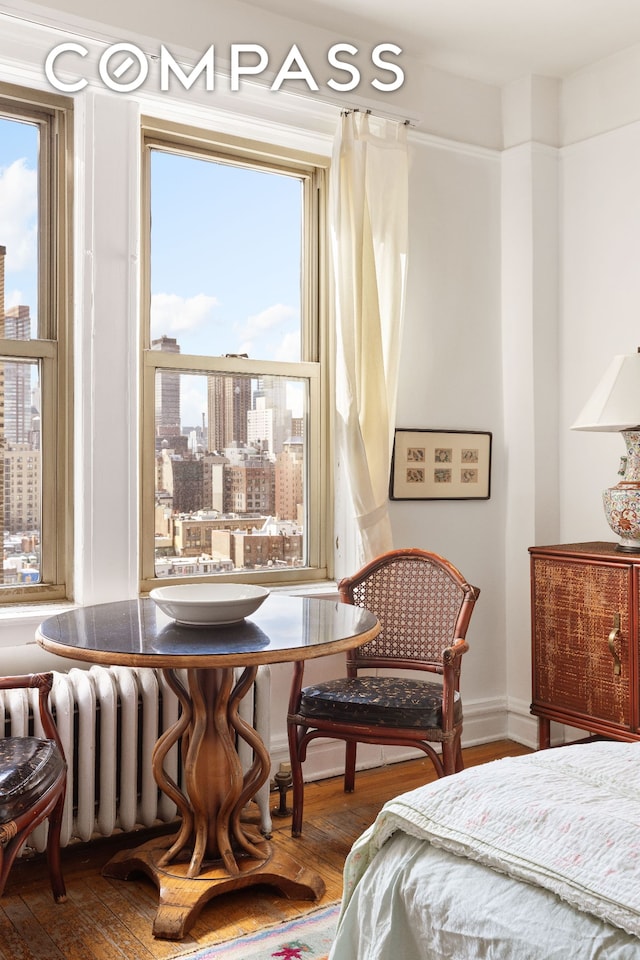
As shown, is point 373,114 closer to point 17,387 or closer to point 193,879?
point 17,387

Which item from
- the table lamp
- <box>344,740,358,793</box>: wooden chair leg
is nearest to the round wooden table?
<box>344,740,358,793</box>: wooden chair leg

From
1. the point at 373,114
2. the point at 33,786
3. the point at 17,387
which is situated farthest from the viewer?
the point at 373,114

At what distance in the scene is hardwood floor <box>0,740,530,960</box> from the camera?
7.54 ft

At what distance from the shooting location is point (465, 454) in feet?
13.0

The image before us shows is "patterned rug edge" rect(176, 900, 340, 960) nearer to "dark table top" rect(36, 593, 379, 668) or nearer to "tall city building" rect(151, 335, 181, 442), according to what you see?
"dark table top" rect(36, 593, 379, 668)

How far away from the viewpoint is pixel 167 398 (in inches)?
136

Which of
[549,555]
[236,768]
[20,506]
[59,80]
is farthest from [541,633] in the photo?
[59,80]

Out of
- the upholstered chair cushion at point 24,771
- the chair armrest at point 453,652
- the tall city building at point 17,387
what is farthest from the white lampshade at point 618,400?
the upholstered chair cushion at point 24,771

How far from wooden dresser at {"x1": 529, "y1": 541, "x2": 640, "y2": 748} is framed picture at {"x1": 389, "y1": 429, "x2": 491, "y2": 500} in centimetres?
48

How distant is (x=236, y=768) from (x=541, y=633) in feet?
5.03

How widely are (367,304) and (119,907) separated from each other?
2297mm

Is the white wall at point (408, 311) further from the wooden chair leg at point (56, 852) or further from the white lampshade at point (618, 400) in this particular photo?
the white lampshade at point (618, 400)

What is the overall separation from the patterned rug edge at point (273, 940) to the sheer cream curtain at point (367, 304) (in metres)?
1.44

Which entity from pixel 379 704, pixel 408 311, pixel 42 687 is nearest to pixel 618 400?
pixel 408 311
